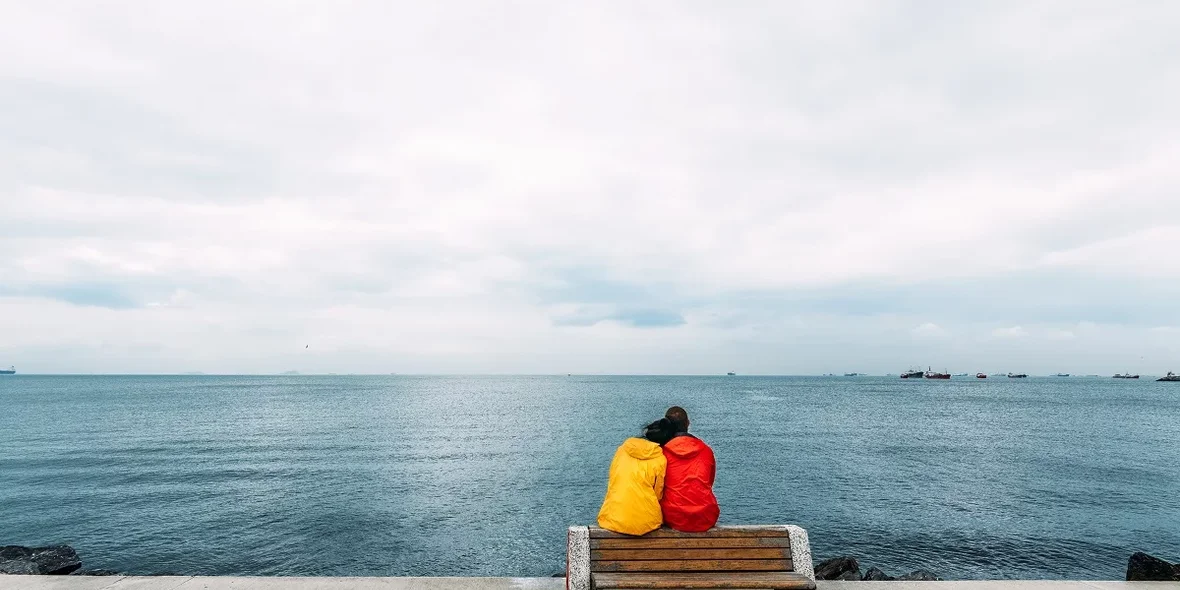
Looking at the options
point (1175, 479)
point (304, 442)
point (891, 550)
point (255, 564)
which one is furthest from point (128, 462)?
point (1175, 479)

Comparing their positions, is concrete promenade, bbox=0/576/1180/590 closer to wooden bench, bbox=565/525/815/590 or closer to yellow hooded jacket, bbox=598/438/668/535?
wooden bench, bbox=565/525/815/590

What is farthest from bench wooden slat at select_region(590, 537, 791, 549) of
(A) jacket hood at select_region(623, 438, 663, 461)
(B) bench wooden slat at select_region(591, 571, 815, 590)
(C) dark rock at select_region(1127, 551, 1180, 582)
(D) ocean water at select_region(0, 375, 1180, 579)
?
(D) ocean water at select_region(0, 375, 1180, 579)

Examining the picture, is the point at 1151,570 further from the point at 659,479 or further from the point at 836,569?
the point at 659,479

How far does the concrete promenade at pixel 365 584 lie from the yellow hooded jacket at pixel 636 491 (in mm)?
1497

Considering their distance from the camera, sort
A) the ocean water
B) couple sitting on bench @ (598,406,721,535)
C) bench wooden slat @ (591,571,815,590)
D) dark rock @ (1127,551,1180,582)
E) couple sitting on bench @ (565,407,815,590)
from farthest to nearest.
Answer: the ocean water < dark rock @ (1127,551,1180,582) < couple sitting on bench @ (598,406,721,535) < couple sitting on bench @ (565,407,815,590) < bench wooden slat @ (591,571,815,590)

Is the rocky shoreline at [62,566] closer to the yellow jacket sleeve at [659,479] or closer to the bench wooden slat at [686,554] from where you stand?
the bench wooden slat at [686,554]

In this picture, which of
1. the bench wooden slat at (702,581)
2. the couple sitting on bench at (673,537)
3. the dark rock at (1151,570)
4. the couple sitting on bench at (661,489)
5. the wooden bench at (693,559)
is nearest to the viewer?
the bench wooden slat at (702,581)

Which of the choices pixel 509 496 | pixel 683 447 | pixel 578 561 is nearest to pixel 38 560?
pixel 578 561

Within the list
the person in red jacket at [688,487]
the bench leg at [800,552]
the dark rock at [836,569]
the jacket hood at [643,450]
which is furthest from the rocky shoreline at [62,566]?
the jacket hood at [643,450]

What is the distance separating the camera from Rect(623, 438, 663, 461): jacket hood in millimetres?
7027

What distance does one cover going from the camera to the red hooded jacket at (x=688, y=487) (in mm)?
6973

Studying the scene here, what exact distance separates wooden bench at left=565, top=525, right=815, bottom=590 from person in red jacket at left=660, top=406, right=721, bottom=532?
15 centimetres

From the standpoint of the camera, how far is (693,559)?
6.85 meters

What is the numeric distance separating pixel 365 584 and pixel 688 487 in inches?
174
